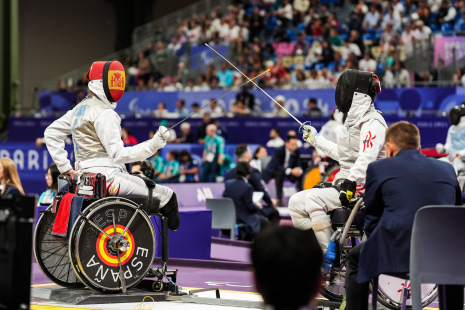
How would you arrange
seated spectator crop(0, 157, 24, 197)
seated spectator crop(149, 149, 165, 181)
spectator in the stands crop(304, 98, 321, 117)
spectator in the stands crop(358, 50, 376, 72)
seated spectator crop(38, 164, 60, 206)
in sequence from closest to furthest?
seated spectator crop(0, 157, 24, 197) → seated spectator crop(38, 164, 60, 206) → seated spectator crop(149, 149, 165, 181) → spectator in the stands crop(304, 98, 321, 117) → spectator in the stands crop(358, 50, 376, 72)

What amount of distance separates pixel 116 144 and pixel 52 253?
1152mm

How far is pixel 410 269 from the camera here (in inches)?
148

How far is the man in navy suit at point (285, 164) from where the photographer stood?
12961 mm

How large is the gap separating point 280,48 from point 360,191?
50.3ft

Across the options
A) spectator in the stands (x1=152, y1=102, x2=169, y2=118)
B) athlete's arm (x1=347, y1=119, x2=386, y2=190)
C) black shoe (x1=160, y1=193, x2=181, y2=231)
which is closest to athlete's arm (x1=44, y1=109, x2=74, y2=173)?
black shoe (x1=160, y1=193, x2=181, y2=231)

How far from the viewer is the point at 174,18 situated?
2436 cm

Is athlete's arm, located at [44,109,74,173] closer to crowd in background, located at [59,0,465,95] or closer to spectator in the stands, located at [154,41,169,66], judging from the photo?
crowd in background, located at [59,0,465,95]

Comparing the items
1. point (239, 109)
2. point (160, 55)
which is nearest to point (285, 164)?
point (239, 109)

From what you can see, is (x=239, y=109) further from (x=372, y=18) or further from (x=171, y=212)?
(x=171, y=212)

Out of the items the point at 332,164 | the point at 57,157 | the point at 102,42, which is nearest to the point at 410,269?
the point at 57,157

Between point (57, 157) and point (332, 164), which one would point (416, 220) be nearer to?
point (57, 157)

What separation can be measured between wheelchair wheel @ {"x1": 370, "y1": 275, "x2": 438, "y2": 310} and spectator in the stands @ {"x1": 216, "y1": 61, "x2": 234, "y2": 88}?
12.8 m

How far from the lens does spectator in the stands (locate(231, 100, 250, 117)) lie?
52.2ft

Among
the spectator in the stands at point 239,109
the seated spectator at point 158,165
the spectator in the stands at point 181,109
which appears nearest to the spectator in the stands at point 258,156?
the seated spectator at point 158,165
